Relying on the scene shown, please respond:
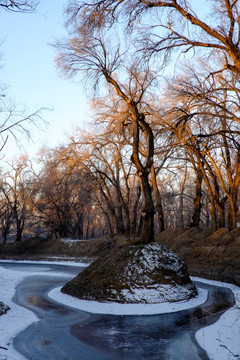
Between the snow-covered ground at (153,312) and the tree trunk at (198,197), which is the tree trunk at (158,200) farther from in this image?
the snow-covered ground at (153,312)

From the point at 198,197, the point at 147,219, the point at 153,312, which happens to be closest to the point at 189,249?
the point at 198,197

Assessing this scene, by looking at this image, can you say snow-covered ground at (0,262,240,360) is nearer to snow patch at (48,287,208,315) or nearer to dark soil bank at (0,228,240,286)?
snow patch at (48,287,208,315)

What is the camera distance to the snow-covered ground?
21.8ft

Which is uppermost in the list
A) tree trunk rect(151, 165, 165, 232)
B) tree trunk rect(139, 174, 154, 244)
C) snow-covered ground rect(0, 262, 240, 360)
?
tree trunk rect(151, 165, 165, 232)

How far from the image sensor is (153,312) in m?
10.1

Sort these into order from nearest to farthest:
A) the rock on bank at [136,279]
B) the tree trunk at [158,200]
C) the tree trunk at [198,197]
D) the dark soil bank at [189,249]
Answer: the rock on bank at [136,279] → the dark soil bank at [189,249] → the tree trunk at [198,197] → the tree trunk at [158,200]

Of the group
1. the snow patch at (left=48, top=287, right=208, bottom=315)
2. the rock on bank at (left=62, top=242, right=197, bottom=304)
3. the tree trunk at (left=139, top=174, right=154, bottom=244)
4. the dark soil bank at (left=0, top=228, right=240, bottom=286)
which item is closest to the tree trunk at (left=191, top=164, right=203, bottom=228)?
the dark soil bank at (left=0, top=228, right=240, bottom=286)

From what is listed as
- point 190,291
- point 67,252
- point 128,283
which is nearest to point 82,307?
point 128,283

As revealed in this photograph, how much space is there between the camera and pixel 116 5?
9820 mm

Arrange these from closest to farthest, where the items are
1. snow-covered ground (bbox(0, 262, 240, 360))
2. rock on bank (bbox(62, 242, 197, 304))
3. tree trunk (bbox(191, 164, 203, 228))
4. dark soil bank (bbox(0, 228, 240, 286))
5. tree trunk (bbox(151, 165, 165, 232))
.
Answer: snow-covered ground (bbox(0, 262, 240, 360))
rock on bank (bbox(62, 242, 197, 304))
dark soil bank (bbox(0, 228, 240, 286))
tree trunk (bbox(191, 164, 203, 228))
tree trunk (bbox(151, 165, 165, 232))

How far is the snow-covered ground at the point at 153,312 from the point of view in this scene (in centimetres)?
664

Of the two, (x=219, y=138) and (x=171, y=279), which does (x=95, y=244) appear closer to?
(x=219, y=138)

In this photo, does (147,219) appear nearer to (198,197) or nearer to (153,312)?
(153,312)

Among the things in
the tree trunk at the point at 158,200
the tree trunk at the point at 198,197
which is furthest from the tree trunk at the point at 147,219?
the tree trunk at the point at 158,200
